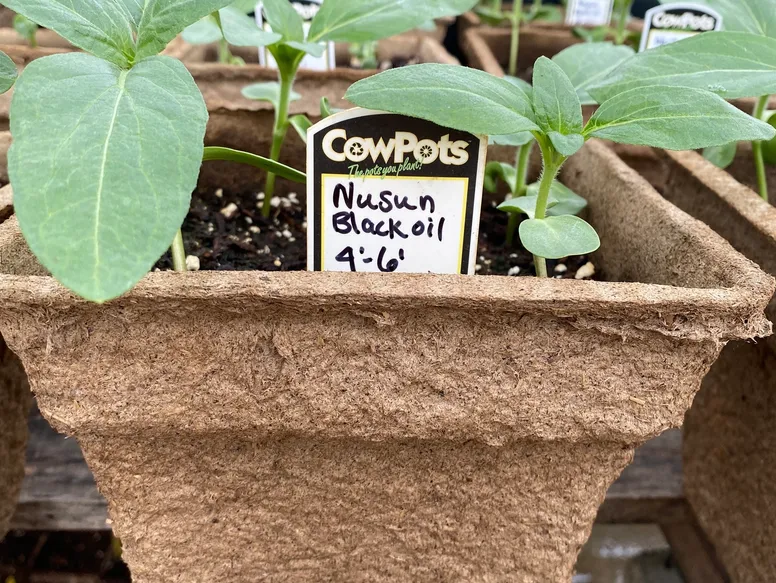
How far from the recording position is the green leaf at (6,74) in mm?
468

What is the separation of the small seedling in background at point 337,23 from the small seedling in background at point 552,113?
185mm

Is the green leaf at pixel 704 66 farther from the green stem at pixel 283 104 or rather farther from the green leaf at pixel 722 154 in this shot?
the green stem at pixel 283 104

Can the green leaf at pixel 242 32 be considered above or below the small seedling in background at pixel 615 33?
above

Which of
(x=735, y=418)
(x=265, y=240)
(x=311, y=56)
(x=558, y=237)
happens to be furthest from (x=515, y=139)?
(x=311, y=56)

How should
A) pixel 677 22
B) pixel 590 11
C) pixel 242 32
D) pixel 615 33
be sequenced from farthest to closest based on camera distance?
1. pixel 590 11
2. pixel 615 33
3. pixel 677 22
4. pixel 242 32

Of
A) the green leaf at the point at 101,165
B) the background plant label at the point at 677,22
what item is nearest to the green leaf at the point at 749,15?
the background plant label at the point at 677,22

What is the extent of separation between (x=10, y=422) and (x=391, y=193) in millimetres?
457

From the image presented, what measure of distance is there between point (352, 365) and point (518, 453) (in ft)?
0.53

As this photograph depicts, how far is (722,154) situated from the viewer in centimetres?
73

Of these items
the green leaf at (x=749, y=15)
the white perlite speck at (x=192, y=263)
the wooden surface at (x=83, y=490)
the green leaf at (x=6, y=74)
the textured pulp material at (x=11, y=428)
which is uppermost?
the green leaf at (x=749, y=15)

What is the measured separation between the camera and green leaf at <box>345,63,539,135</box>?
0.43m

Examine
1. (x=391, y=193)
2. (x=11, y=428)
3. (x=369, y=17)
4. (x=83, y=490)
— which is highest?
(x=369, y=17)

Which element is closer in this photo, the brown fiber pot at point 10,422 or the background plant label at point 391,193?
the background plant label at point 391,193

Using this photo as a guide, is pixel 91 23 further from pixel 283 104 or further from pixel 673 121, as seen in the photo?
pixel 673 121
